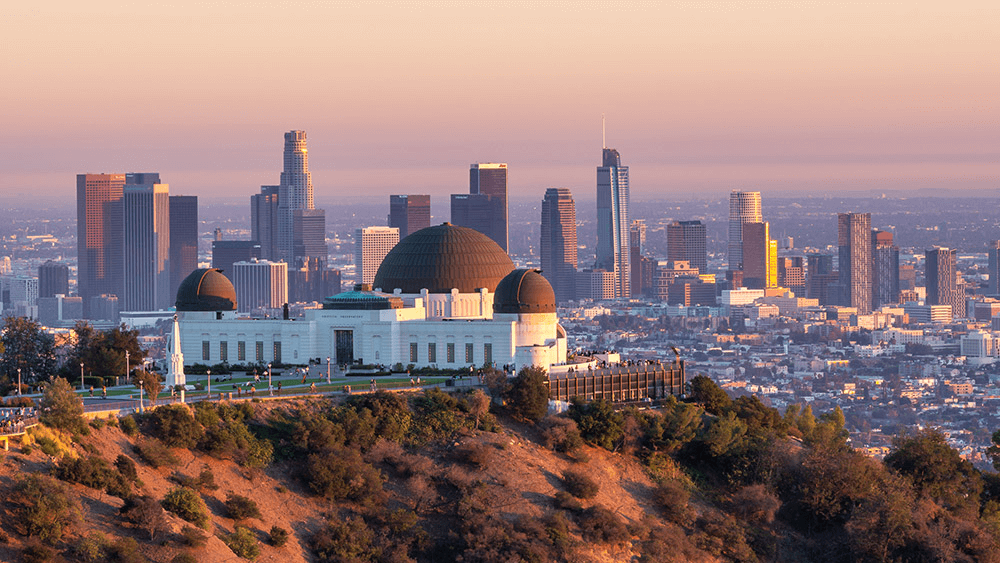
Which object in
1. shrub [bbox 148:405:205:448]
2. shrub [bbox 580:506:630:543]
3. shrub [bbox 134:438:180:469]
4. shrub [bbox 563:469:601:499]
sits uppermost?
shrub [bbox 148:405:205:448]

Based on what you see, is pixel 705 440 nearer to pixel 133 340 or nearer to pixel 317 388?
pixel 317 388

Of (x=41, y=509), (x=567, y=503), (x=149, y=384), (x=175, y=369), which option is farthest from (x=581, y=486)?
(x=41, y=509)

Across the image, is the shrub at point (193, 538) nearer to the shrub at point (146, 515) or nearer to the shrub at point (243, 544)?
the shrub at point (146, 515)

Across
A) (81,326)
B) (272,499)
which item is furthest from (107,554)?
(81,326)

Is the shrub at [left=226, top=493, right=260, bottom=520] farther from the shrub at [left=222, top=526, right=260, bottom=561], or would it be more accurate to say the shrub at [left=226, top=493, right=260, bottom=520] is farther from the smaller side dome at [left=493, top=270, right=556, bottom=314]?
the smaller side dome at [left=493, top=270, right=556, bottom=314]

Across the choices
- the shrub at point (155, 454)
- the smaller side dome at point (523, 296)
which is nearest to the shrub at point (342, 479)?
the shrub at point (155, 454)

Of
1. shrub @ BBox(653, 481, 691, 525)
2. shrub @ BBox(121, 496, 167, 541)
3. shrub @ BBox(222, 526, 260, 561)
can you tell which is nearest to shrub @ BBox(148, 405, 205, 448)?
shrub @ BBox(222, 526, 260, 561)
